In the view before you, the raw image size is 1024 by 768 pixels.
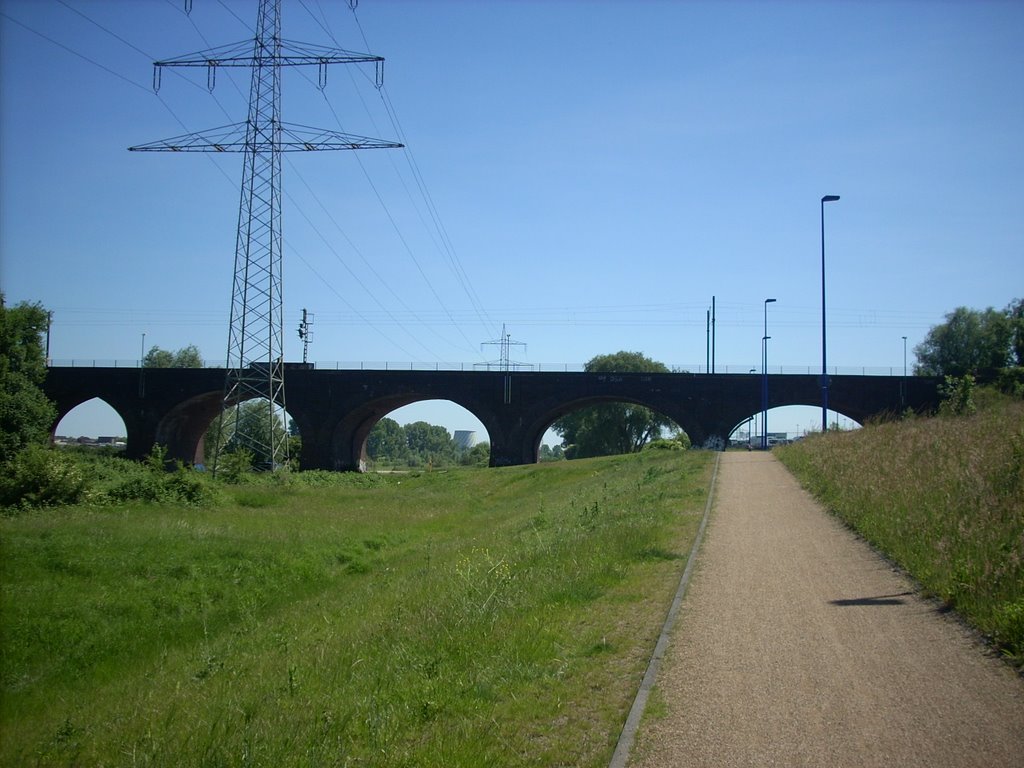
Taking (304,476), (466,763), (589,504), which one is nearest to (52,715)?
(466,763)

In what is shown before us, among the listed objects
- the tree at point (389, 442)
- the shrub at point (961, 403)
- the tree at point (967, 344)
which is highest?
the tree at point (967, 344)

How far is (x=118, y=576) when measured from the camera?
15.9 meters

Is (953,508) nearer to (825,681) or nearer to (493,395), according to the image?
(825,681)

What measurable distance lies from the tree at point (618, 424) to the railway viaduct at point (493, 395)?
2447 centimetres

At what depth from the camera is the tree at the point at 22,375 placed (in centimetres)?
3516

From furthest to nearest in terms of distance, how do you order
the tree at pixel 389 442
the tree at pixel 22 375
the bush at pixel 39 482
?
the tree at pixel 389 442 < the tree at pixel 22 375 < the bush at pixel 39 482

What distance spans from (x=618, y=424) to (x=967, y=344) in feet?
98.0

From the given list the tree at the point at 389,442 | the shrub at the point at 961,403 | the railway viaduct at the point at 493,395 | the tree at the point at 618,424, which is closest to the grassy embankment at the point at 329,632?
the shrub at the point at 961,403

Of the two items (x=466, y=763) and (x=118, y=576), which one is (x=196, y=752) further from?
(x=118, y=576)

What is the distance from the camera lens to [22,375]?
36.6 metres

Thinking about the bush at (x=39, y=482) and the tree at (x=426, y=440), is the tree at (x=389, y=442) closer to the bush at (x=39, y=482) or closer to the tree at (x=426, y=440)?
the tree at (x=426, y=440)

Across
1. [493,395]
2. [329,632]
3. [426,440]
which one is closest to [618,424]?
[493,395]

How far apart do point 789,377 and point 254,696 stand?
1880 inches

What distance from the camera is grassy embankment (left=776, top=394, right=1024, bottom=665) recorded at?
711 cm
